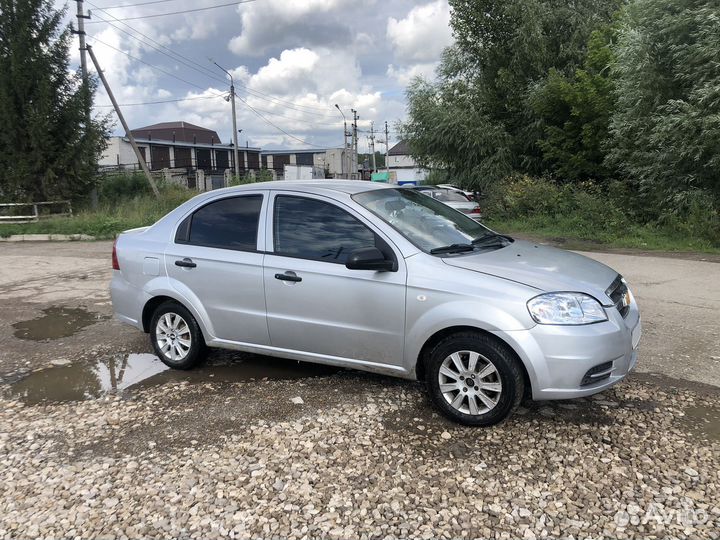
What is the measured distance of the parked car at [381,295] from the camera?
3.61 metres

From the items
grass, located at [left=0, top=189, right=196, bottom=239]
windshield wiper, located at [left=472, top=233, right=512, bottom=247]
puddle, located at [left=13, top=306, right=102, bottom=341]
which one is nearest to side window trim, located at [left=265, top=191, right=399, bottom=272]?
windshield wiper, located at [left=472, top=233, right=512, bottom=247]

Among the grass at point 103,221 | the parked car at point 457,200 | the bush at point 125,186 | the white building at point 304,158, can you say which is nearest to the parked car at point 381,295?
the parked car at point 457,200

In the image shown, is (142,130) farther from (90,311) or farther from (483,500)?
(483,500)

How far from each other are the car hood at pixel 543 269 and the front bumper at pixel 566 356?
10.9 inches

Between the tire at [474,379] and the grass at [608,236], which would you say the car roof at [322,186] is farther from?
the grass at [608,236]

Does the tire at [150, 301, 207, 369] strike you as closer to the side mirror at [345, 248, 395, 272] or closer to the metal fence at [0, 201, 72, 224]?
the side mirror at [345, 248, 395, 272]

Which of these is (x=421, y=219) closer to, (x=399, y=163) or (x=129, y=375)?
(x=129, y=375)

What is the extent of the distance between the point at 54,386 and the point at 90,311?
2.95 meters

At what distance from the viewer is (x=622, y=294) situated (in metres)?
4.15

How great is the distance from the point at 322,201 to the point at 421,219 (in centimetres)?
81

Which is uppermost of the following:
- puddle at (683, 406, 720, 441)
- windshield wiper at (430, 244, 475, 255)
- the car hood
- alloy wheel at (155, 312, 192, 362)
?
windshield wiper at (430, 244, 475, 255)

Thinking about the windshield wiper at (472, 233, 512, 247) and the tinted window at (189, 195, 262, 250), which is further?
the tinted window at (189, 195, 262, 250)

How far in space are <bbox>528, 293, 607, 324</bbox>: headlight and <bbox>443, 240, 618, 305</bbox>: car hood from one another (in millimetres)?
49

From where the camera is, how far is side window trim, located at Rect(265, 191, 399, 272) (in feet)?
13.3
